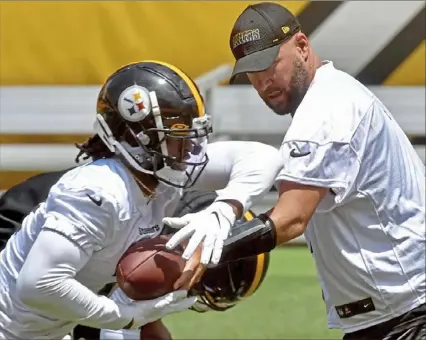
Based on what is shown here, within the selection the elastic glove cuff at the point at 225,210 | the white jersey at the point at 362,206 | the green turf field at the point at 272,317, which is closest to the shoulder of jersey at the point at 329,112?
the white jersey at the point at 362,206

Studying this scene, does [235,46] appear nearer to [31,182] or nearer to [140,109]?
[140,109]

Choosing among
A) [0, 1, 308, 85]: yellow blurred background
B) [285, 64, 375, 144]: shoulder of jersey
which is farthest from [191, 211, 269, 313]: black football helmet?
[0, 1, 308, 85]: yellow blurred background

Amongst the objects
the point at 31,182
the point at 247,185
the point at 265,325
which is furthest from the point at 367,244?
the point at 265,325

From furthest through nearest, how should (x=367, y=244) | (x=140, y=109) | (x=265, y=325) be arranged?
(x=265, y=325)
(x=140, y=109)
(x=367, y=244)

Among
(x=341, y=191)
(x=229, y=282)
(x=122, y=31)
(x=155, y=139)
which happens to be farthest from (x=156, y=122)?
(x=122, y=31)

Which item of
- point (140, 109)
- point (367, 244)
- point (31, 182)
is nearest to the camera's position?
point (367, 244)

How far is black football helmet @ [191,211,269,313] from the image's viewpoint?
353cm

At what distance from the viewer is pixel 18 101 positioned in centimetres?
642

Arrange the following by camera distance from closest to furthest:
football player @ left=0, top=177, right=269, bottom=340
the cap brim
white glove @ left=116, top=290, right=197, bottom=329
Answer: the cap brim < white glove @ left=116, top=290, right=197, bottom=329 < football player @ left=0, top=177, right=269, bottom=340

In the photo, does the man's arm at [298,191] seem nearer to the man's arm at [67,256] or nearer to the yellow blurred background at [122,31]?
the man's arm at [67,256]

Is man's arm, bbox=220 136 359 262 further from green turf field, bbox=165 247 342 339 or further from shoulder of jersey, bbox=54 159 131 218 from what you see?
green turf field, bbox=165 247 342 339

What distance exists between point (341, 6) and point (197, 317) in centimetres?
254

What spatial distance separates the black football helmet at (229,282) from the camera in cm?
353

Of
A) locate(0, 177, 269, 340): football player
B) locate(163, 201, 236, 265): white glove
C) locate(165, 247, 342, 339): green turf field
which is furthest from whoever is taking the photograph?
locate(165, 247, 342, 339): green turf field
